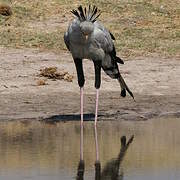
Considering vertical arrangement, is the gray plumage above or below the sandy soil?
above

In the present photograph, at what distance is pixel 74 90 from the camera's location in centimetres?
1380

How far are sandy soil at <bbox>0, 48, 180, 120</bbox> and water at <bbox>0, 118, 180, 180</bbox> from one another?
2.17 feet

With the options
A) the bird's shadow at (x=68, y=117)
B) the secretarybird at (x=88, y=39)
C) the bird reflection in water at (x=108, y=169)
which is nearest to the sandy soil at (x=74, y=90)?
the bird's shadow at (x=68, y=117)

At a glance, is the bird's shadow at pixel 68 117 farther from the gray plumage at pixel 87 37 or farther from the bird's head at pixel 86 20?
the bird's head at pixel 86 20

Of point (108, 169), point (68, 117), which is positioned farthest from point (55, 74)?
point (108, 169)

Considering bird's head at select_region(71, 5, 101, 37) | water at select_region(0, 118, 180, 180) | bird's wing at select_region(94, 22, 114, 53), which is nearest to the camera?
water at select_region(0, 118, 180, 180)

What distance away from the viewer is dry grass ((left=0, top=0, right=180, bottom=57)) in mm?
17000

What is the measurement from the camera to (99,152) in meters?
9.56

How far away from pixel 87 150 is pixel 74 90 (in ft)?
13.7

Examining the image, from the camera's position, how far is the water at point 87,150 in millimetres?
8391

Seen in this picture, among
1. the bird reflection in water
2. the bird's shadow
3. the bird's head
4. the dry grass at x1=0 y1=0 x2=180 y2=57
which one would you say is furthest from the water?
the dry grass at x1=0 y1=0 x2=180 y2=57

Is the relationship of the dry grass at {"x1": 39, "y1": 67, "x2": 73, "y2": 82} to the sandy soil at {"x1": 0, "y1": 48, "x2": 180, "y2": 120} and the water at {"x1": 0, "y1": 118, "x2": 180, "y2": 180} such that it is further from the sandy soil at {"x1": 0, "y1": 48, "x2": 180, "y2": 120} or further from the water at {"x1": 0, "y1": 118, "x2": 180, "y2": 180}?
the water at {"x1": 0, "y1": 118, "x2": 180, "y2": 180}

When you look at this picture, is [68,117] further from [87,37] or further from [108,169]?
[108,169]

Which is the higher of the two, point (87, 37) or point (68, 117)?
point (87, 37)
